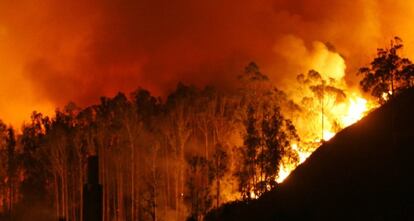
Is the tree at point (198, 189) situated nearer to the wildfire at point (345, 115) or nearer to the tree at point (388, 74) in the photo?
the wildfire at point (345, 115)

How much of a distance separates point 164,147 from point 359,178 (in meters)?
49.1

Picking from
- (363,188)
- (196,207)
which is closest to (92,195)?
(363,188)

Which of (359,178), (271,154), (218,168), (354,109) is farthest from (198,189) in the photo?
(359,178)

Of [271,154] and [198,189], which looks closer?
[271,154]

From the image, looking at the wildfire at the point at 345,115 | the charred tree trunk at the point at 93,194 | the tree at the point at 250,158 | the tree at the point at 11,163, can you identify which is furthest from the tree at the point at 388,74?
the tree at the point at 11,163

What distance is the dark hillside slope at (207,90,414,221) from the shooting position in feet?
84.2

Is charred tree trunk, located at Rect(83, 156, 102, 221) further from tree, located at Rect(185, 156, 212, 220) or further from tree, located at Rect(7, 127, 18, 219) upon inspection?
tree, located at Rect(7, 127, 18, 219)

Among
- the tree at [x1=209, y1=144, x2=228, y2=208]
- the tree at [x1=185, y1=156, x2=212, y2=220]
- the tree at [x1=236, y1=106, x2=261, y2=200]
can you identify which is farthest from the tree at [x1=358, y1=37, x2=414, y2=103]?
the tree at [x1=185, y1=156, x2=212, y2=220]

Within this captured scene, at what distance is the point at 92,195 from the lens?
884 centimetres

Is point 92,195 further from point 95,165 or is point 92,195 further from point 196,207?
point 196,207

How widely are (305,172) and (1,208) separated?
197 feet

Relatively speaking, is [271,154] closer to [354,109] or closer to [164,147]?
[354,109]

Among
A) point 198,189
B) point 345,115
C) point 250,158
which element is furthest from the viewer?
point 345,115

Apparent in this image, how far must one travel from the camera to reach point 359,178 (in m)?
29.5
